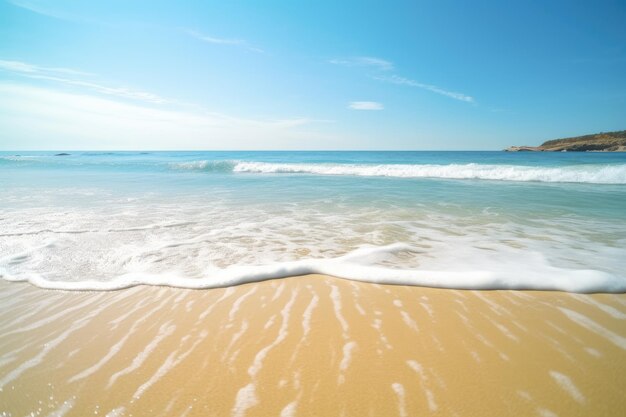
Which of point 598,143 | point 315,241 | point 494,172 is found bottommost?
point 315,241

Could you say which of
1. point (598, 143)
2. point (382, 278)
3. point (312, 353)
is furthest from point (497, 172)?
point (598, 143)

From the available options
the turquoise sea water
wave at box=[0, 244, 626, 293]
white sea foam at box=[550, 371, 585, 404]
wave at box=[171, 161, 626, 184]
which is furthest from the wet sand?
wave at box=[171, 161, 626, 184]

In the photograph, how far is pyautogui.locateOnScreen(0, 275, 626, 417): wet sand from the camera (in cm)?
197

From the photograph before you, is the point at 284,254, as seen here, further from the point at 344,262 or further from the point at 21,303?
the point at 21,303

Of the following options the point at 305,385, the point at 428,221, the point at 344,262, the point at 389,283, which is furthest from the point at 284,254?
the point at 428,221

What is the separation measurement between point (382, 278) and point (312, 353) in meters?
1.78

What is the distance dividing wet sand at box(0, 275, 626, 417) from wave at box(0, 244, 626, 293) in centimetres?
17

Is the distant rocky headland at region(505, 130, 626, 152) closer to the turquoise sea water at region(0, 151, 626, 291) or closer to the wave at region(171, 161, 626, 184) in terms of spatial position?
the wave at region(171, 161, 626, 184)

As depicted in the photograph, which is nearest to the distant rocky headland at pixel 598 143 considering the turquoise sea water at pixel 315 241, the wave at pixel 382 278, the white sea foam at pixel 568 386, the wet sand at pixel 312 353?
the turquoise sea water at pixel 315 241

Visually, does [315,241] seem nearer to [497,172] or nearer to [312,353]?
[312,353]

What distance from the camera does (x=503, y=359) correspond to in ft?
7.75

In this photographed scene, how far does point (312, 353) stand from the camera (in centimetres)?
246

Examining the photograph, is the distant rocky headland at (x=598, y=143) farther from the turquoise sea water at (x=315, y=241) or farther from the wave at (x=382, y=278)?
the wave at (x=382, y=278)

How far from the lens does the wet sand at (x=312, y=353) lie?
197 cm
